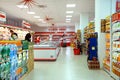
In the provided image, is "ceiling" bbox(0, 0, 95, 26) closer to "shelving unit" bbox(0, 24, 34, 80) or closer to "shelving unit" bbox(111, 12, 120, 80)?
"shelving unit" bbox(111, 12, 120, 80)

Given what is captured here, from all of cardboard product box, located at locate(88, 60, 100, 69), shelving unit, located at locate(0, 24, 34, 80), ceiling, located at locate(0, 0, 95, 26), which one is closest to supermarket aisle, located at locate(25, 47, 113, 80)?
cardboard product box, located at locate(88, 60, 100, 69)

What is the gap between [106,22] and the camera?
777cm

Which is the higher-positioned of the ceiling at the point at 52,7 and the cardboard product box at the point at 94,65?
the ceiling at the point at 52,7

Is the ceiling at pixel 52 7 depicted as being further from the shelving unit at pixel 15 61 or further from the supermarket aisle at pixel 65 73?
the shelving unit at pixel 15 61

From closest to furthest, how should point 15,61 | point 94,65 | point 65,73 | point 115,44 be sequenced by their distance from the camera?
point 15,61 < point 115,44 < point 65,73 < point 94,65

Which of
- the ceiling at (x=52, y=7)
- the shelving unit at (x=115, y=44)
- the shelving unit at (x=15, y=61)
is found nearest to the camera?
the shelving unit at (x=15, y=61)

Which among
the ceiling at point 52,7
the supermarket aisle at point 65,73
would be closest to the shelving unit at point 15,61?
the supermarket aisle at point 65,73

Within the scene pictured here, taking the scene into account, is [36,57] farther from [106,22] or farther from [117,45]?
[117,45]

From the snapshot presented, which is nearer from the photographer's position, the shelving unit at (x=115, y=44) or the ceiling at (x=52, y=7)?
the shelving unit at (x=115, y=44)

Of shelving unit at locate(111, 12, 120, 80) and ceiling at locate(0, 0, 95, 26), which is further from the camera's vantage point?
ceiling at locate(0, 0, 95, 26)

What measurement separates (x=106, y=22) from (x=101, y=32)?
0.55m

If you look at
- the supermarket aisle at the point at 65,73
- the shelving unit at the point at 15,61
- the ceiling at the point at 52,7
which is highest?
the ceiling at the point at 52,7

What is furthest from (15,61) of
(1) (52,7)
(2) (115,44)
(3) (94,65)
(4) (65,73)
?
(1) (52,7)

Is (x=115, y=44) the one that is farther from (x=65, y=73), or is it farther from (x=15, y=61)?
Answer: (x=15, y=61)
